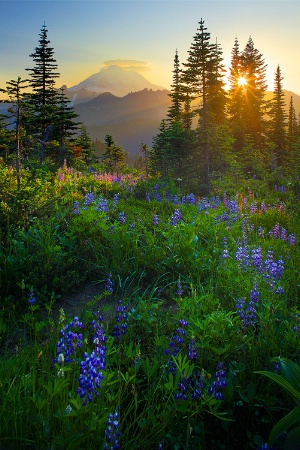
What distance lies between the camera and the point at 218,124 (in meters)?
27.3

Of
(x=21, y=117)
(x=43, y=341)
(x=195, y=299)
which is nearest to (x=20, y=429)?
(x=43, y=341)

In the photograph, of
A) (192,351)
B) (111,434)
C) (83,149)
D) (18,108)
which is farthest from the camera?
(83,149)

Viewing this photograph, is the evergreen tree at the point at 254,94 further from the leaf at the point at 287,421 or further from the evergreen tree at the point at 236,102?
the leaf at the point at 287,421

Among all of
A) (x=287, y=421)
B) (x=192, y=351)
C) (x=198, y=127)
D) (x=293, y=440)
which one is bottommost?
(x=293, y=440)

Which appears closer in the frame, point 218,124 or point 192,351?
point 192,351

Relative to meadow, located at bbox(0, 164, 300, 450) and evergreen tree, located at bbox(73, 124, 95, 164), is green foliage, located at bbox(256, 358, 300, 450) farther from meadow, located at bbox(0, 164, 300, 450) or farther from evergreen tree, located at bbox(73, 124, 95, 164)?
evergreen tree, located at bbox(73, 124, 95, 164)

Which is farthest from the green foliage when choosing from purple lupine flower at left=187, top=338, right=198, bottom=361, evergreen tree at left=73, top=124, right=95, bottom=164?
evergreen tree at left=73, top=124, right=95, bottom=164

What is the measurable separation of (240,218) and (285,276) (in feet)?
10.7

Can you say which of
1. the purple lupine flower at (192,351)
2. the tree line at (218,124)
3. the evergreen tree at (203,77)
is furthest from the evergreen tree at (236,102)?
the purple lupine flower at (192,351)

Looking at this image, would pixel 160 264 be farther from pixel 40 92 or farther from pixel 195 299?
pixel 40 92

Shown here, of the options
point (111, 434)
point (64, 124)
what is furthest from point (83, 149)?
point (111, 434)

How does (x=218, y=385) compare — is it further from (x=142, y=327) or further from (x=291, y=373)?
(x=142, y=327)

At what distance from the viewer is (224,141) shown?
2394 centimetres

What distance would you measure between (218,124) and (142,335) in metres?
25.9
